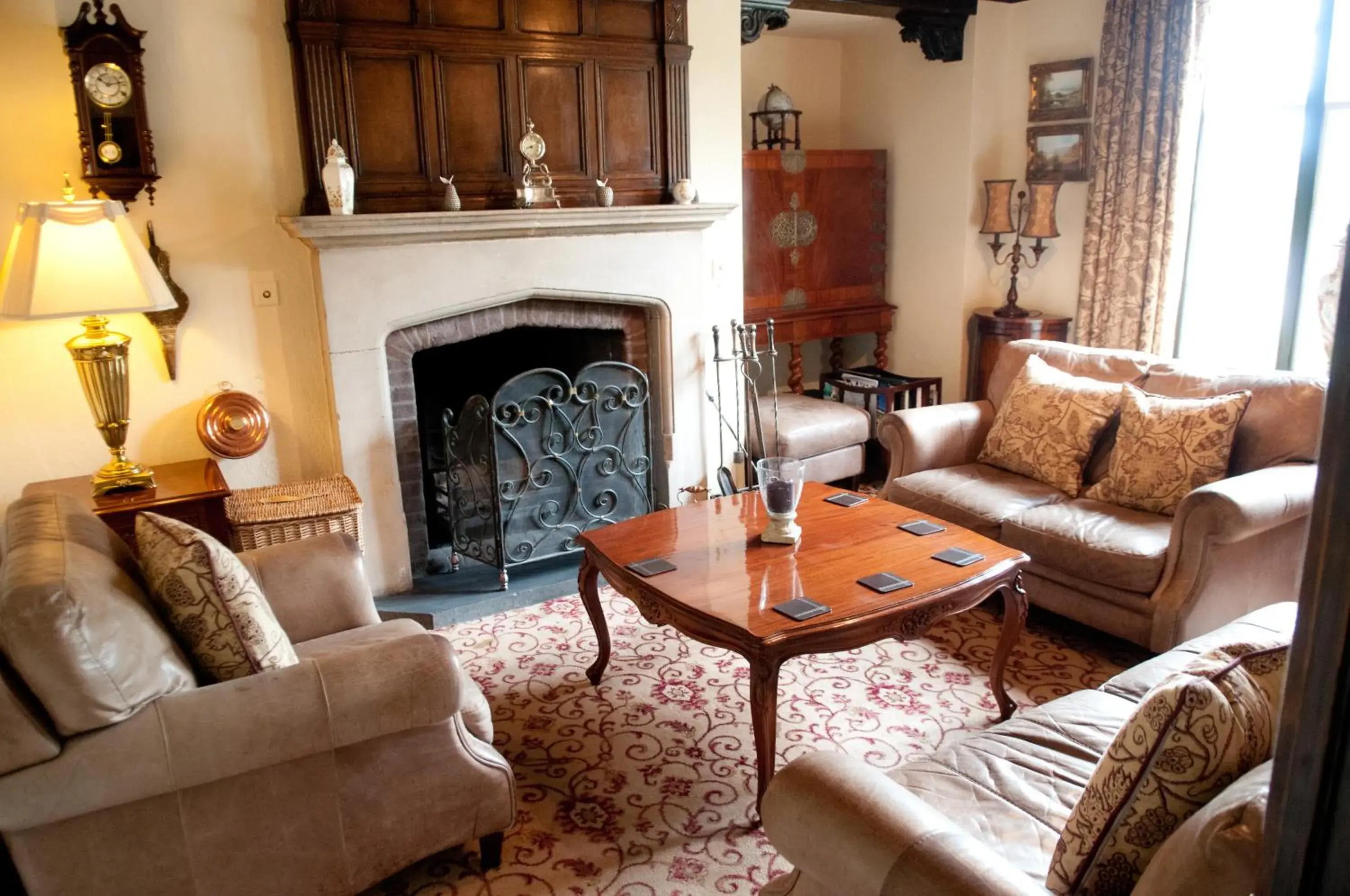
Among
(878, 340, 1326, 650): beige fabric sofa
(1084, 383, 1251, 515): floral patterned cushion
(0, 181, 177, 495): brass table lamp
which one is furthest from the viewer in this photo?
(1084, 383, 1251, 515): floral patterned cushion

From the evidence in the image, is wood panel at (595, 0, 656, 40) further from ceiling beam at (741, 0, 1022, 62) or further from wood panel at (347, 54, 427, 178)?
wood panel at (347, 54, 427, 178)

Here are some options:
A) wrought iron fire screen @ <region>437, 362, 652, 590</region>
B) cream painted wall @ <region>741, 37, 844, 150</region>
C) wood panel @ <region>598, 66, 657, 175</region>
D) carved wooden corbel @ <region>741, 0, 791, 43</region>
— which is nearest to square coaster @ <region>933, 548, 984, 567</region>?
wrought iron fire screen @ <region>437, 362, 652, 590</region>

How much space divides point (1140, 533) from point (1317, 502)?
105 inches

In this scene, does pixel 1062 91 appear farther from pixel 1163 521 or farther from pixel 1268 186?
pixel 1163 521

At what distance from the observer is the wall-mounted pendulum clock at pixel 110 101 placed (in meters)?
2.89

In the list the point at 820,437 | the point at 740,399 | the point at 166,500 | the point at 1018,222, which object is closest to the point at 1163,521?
the point at 820,437

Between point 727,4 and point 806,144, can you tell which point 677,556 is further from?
point 806,144

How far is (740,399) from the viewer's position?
14.5 feet

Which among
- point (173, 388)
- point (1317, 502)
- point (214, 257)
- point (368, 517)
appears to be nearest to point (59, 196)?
point (214, 257)

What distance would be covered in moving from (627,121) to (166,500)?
2303mm

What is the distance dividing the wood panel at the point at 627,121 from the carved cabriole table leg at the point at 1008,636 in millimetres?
2363

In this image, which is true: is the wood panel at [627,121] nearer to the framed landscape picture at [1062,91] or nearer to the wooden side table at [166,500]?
the wooden side table at [166,500]

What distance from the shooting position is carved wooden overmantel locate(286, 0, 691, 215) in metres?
3.29

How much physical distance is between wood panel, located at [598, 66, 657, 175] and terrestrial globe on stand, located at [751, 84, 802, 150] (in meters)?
1.30
